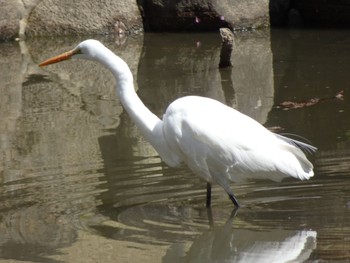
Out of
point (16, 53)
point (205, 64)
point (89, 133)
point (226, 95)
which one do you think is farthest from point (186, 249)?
point (16, 53)

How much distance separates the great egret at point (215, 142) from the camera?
5.91 metres


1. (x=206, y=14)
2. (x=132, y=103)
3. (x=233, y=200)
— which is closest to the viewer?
(x=233, y=200)

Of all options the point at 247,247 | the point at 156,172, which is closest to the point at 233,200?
the point at 247,247

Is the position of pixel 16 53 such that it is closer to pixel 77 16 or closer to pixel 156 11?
pixel 77 16

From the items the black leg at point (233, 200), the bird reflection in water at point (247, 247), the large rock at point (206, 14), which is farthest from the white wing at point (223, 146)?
the large rock at point (206, 14)

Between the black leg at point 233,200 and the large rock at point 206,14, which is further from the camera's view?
the large rock at point 206,14

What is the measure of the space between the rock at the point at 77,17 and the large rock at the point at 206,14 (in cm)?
44

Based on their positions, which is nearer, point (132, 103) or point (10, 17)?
point (132, 103)

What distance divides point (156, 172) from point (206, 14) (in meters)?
7.30

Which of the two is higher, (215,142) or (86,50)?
(86,50)

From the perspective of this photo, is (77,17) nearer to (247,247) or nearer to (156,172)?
(156,172)

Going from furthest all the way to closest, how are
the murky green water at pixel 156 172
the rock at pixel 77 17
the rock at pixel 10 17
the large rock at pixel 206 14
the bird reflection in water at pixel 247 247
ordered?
the rock at pixel 77 17 → the large rock at pixel 206 14 → the rock at pixel 10 17 → the murky green water at pixel 156 172 → the bird reflection in water at pixel 247 247

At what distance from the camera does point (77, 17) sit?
14.2 m

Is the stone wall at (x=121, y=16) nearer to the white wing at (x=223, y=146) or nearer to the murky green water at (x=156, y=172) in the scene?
the murky green water at (x=156, y=172)
